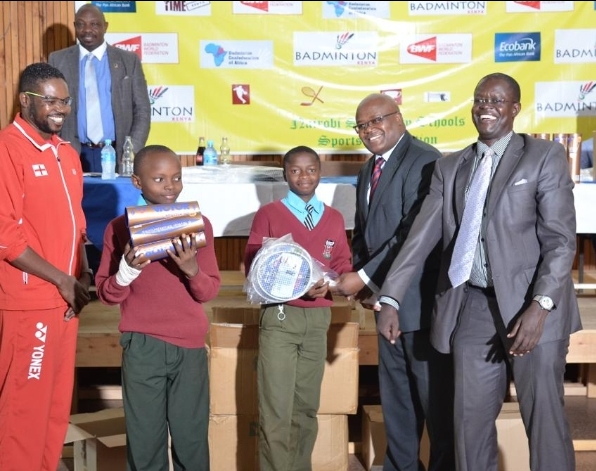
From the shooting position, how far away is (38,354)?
3275 millimetres

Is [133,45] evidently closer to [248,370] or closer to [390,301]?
[248,370]

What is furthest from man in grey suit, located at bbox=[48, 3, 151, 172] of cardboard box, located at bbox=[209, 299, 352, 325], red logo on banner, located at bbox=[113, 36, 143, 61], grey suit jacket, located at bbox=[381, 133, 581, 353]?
grey suit jacket, located at bbox=[381, 133, 581, 353]

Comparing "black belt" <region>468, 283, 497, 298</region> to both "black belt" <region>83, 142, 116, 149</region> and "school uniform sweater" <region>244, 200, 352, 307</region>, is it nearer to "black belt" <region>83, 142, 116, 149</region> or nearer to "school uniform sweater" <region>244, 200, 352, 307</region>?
"school uniform sweater" <region>244, 200, 352, 307</region>

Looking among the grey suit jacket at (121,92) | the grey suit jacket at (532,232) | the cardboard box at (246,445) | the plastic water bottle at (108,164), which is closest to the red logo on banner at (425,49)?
the grey suit jacket at (121,92)

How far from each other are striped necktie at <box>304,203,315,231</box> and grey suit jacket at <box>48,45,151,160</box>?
2366 mm

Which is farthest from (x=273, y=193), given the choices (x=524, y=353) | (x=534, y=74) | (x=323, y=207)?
(x=534, y=74)

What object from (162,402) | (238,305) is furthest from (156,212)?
(238,305)

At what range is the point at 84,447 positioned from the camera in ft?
13.4

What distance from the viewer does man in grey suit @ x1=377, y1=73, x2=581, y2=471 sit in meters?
3.00

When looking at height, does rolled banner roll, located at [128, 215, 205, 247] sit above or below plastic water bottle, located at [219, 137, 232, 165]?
below

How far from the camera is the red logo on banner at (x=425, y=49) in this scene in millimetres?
7371

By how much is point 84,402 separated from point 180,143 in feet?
8.63

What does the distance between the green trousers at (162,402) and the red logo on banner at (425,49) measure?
15.5ft

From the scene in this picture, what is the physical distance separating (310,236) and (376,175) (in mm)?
376
